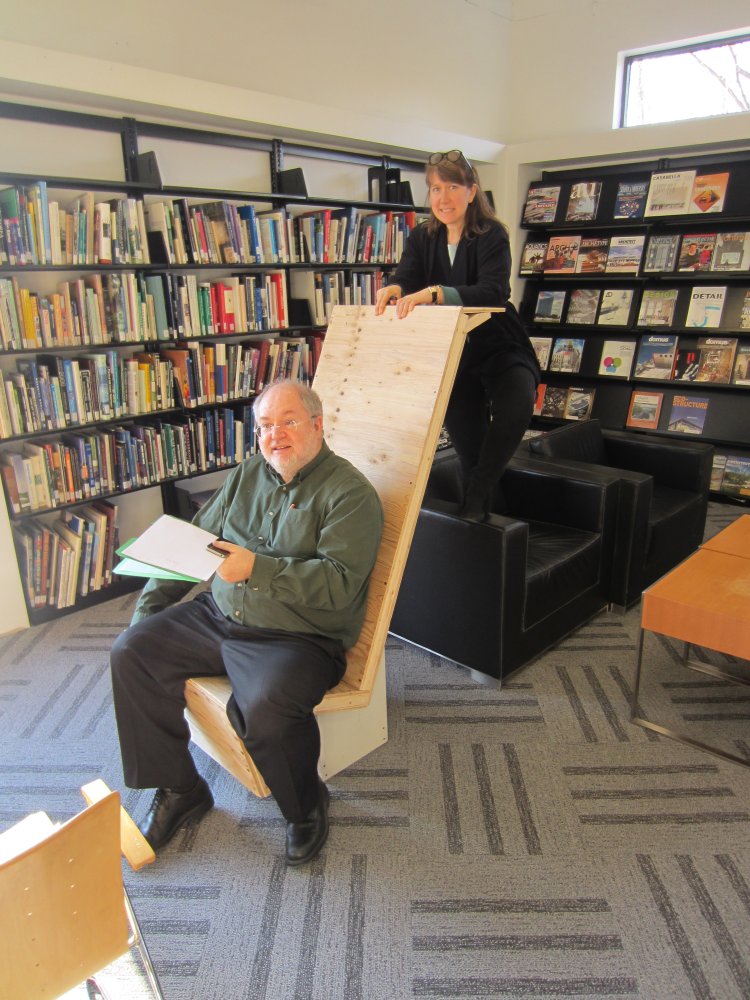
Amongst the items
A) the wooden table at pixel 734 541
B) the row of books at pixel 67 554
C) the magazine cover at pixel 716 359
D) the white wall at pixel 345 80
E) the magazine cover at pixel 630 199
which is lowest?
the row of books at pixel 67 554

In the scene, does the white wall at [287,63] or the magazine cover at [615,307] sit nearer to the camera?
the white wall at [287,63]

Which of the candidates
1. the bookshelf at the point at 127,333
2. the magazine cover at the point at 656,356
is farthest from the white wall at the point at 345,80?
the magazine cover at the point at 656,356

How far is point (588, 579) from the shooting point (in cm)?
290

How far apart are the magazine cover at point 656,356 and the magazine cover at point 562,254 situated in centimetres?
74

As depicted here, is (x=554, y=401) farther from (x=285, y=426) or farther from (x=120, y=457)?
(x=285, y=426)

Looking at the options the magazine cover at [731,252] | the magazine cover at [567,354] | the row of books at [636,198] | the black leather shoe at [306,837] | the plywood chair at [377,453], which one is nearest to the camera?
the black leather shoe at [306,837]

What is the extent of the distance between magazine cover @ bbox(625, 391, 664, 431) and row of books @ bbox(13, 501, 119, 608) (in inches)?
136

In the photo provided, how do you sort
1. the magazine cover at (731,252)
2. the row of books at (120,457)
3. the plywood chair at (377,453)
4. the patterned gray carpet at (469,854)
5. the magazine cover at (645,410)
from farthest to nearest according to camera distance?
1. the magazine cover at (645,410)
2. the magazine cover at (731,252)
3. the row of books at (120,457)
4. the plywood chair at (377,453)
5. the patterned gray carpet at (469,854)

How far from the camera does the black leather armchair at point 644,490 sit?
2.92 meters

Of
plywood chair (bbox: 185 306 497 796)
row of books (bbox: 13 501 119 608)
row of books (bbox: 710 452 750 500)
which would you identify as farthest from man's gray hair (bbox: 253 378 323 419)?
row of books (bbox: 710 452 750 500)

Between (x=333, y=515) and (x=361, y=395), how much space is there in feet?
2.05

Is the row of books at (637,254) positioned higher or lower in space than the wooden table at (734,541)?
higher

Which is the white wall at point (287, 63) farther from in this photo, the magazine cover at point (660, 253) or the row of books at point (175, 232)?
the magazine cover at point (660, 253)

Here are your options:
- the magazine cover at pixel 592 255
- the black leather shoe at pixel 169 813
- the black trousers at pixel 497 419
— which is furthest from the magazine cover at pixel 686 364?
the black leather shoe at pixel 169 813
